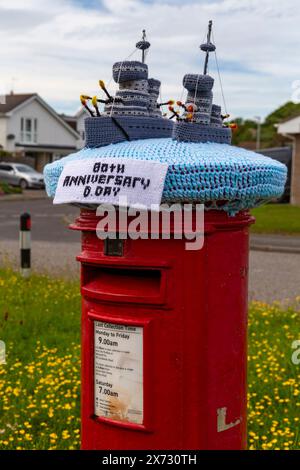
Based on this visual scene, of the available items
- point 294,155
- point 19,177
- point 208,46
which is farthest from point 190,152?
point 19,177

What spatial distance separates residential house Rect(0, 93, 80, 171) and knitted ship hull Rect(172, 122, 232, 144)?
4243cm

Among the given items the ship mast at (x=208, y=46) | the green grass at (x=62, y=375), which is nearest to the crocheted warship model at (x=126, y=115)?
the ship mast at (x=208, y=46)

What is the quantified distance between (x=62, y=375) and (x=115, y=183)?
2925 millimetres

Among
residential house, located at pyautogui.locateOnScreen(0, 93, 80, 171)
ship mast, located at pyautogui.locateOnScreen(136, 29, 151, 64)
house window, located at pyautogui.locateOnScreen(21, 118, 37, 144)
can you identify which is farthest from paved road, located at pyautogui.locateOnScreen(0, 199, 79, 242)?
house window, located at pyautogui.locateOnScreen(21, 118, 37, 144)

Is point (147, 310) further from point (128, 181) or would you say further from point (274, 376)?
point (274, 376)

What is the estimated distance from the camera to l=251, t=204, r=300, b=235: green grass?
629 inches

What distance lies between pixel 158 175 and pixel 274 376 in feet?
9.94

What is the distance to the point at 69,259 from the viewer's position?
1113 centimetres

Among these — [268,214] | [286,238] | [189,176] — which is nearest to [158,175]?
[189,176]

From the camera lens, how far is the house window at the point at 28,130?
155ft

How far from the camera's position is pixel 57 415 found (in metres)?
4.29

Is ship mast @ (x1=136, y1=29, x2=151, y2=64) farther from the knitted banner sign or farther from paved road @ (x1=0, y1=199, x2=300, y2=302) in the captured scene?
paved road @ (x1=0, y1=199, x2=300, y2=302)

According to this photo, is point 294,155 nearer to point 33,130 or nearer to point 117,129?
point 117,129

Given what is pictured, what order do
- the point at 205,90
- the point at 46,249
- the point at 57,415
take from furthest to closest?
the point at 46,249
the point at 57,415
the point at 205,90
